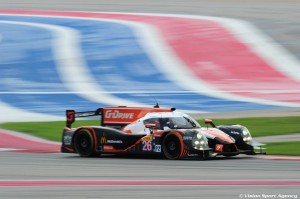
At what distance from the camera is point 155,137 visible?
16.5 m

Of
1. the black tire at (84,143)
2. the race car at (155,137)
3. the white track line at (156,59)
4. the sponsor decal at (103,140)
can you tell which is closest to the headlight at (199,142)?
the race car at (155,137)

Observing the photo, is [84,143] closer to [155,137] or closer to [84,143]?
[84,143]

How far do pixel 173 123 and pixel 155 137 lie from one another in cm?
57

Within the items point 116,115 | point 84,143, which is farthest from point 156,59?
point 84,143

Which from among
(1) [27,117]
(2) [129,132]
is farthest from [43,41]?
(2) [129,132]

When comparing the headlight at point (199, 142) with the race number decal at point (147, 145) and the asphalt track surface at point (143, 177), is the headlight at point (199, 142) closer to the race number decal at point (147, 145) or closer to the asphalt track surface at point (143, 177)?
the asphalt track surface at point (143, 177)

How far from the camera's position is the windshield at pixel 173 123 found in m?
16.9

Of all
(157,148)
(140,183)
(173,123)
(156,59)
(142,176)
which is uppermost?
(156,59)

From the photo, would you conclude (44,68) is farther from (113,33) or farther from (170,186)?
(170,186)

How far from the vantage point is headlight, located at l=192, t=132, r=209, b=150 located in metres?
16.0

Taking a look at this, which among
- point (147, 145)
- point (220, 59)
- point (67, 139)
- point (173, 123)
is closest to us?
point (147, 145)

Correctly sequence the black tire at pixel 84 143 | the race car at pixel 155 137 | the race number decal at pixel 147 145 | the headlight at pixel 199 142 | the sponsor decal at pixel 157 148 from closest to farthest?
the headlight at pixel 199 142 → the race car at pixel 155 137 → the sponsor decal at pixel 157 148 → the race number decal at pixel 147 145 → the black tire at pixel 84 143

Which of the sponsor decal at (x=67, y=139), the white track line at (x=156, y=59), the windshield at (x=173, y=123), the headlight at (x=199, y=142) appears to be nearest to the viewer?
the headlight at (x=199, y=142)

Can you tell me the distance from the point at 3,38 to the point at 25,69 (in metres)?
4.54
